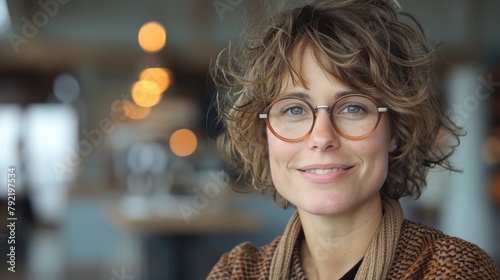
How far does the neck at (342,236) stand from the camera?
1.45 m

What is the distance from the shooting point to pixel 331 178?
1.37m

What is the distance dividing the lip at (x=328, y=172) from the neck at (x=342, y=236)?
Result: 10 centimetres

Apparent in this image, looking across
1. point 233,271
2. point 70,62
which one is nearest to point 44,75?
point 70,62

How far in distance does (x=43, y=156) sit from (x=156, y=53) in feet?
22.1

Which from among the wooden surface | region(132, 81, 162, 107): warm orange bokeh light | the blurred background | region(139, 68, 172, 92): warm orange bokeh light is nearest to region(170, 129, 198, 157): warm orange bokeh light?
the blurred background

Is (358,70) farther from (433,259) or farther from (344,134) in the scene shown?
(433,259)

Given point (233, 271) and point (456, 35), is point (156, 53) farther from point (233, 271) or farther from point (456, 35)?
point (233, 271)

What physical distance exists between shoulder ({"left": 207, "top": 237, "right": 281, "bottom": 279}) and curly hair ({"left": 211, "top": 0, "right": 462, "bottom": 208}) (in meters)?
A: 0.22

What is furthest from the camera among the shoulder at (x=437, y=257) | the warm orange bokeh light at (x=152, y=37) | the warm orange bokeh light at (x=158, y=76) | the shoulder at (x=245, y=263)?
the warm orange bokeh light at (x=158, y=76)

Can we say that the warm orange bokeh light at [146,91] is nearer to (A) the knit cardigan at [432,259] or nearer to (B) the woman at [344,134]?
(B) the woman at [344,134]

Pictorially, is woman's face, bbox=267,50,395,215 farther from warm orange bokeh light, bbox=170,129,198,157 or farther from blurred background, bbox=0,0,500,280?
warm orange bokeh light, bbox=170,129,198,157

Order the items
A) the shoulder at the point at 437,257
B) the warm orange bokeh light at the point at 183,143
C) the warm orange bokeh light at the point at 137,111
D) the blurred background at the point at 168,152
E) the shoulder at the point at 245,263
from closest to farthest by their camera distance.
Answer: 1. the shoulder at the point at 437,257
2. the shoulder at the point at 245,263
3. the blurred background at the point at 168,152
4. the warm orange bokeh light at the point at 137,111
5. the warm orange bokeh light at the point at 183,143

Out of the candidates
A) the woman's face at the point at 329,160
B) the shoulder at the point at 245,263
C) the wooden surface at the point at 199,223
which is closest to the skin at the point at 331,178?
the woman's face at the point at 329,160

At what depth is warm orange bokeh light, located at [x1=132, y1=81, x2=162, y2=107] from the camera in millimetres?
7340
